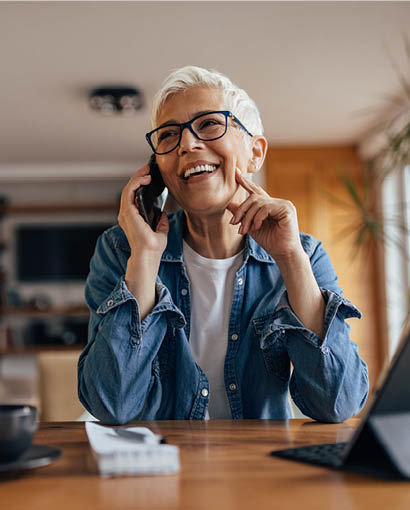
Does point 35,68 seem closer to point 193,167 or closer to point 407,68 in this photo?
point 407,68

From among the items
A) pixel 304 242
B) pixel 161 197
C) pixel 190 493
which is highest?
pixel 161 197

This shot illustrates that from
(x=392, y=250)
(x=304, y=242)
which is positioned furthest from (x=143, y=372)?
(x=392, y=250)

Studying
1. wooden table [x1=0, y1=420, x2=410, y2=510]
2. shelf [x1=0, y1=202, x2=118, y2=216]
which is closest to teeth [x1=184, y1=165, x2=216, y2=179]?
wooden table [x1=0, y1=420, x2=410, y2=510]

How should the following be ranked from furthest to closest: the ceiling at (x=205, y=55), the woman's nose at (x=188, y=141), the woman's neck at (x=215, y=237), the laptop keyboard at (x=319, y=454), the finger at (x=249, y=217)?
1. the ceiling at (x=205, y=55)
2. the woman's neck at (x=215, y=237)
3. the woman's nose at (x=188, y=141)
4. the finger at (x=249, y=217)
5. the laptop keyboard at (x=319, y=454)

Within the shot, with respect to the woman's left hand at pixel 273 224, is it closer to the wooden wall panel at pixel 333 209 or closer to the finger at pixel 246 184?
the finger at pixel 246 184

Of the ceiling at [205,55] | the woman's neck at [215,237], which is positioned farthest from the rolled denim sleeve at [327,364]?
the ceiling at [205,55]

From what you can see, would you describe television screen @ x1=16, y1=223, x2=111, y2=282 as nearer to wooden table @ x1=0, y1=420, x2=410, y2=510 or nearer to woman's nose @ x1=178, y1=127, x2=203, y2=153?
woman's nose @ x1=178, y1=127, x2=203, y2=153

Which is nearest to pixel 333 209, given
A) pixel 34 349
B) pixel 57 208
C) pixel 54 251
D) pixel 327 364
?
pixel 57 208

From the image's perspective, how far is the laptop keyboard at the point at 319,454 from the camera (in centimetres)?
66

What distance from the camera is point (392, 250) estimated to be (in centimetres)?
537

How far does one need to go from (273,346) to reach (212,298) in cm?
24

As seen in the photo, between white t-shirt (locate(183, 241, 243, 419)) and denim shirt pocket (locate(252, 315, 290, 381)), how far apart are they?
109mm

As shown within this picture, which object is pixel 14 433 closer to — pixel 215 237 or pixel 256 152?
pixel 215 237

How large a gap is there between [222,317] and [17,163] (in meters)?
5.65
